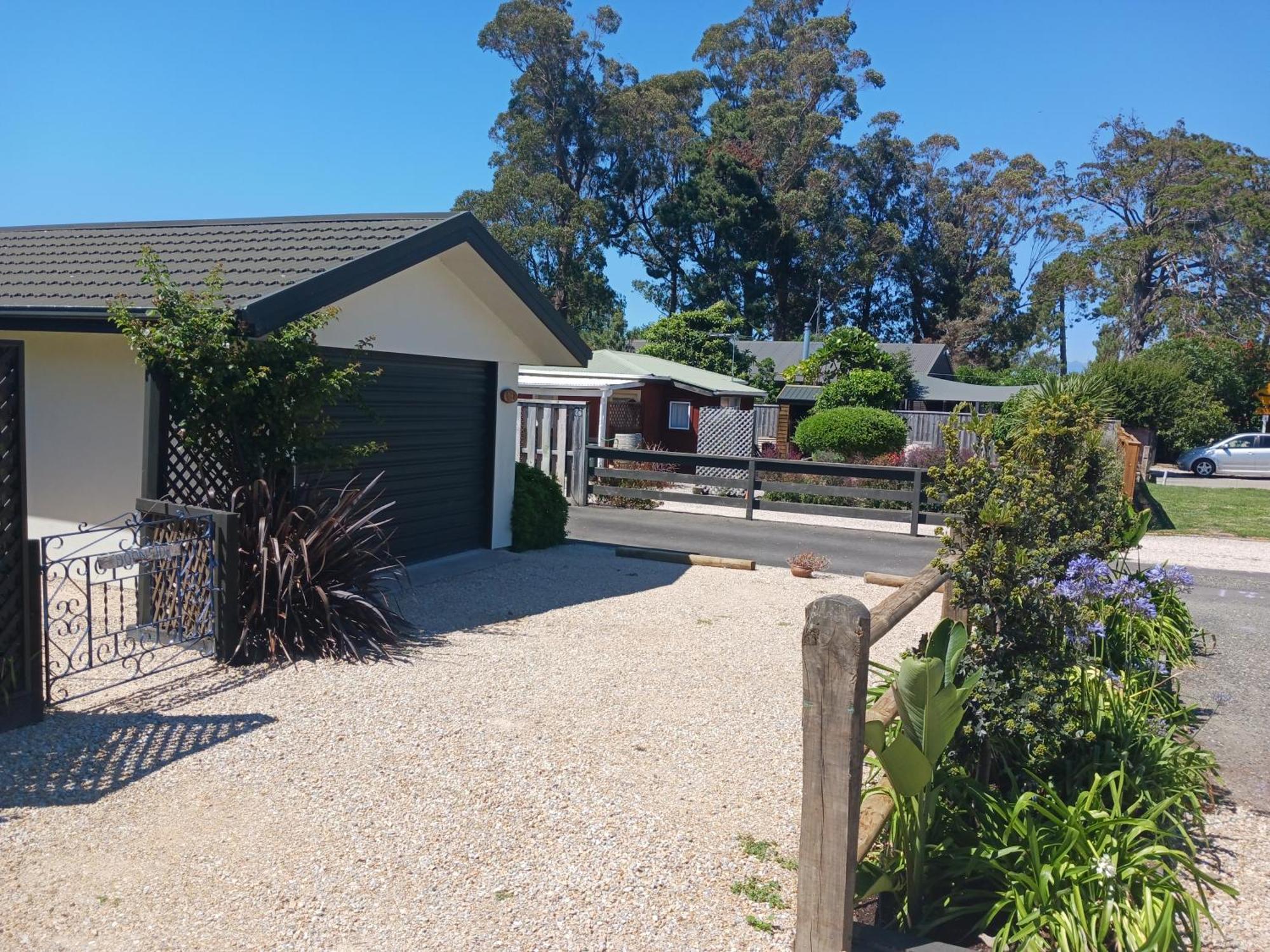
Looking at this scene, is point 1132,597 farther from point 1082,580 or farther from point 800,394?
point 800,394

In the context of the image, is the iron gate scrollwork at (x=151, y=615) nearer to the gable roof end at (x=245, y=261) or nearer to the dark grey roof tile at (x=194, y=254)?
the gable roof end at (x=245, y=261)

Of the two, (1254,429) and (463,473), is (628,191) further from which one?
(463,473)

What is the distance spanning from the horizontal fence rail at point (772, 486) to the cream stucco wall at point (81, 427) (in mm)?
10492

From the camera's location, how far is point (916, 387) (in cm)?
3978

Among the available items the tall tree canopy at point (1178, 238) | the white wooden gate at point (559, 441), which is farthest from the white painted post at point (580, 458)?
the tall tree canopy at point (1178, 238)

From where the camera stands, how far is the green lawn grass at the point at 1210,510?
18.5 m

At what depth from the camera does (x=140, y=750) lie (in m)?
5.08

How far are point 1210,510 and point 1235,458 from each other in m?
13.2

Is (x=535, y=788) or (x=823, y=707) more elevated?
(x=823, y=707)

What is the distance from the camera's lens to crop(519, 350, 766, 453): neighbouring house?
2455cm

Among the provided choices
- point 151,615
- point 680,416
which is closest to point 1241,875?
point 151,615

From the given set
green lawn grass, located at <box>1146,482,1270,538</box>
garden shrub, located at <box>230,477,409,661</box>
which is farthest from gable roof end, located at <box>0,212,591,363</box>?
green lawn grass, located at <box>1146,482,1270,538</box>

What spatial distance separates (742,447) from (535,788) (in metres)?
19.5

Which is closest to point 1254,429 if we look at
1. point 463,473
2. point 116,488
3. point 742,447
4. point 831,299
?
point 831,299
